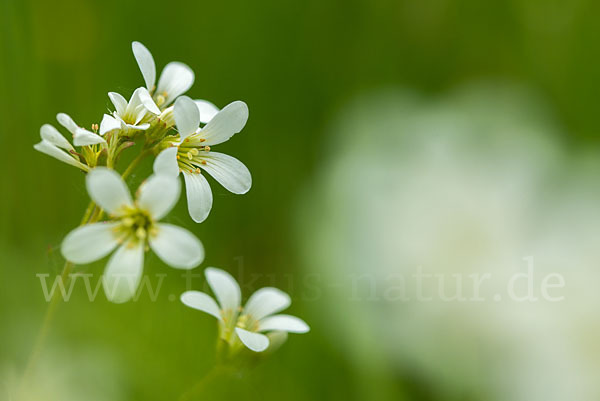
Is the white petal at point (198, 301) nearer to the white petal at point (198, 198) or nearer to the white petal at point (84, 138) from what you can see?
the white petal at point (198, 198)

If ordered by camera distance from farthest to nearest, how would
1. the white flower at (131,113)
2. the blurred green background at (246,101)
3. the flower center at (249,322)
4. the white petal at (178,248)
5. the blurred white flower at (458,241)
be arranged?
1. the blurred white flower at (458,241)
2. the blurred green background at (246,101)
3. the flower center at (249,322)
4. the white flower at (131,113)
5. the white petal at (178,248)

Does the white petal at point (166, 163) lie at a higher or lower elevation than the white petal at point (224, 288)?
higher

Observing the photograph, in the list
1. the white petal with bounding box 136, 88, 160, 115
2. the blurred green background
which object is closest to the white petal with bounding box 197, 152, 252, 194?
the white petal with bounding box 136, 88, 160, 115

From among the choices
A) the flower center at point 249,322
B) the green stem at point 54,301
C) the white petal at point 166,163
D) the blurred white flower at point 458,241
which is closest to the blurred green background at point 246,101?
the blurred white flower at point 458,241

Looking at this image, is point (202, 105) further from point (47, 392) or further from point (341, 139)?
point (341, 139)

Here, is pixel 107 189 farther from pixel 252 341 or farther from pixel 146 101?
pixel 252 341

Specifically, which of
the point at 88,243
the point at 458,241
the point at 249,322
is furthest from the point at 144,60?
the point at 458,241

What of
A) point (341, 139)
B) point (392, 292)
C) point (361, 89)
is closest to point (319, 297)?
point (392, 292)

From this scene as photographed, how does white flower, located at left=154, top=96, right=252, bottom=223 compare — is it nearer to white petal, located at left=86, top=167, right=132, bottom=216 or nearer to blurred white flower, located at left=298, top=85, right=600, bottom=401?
white petal, located at left=86, top=167, right=132, bottom=216
